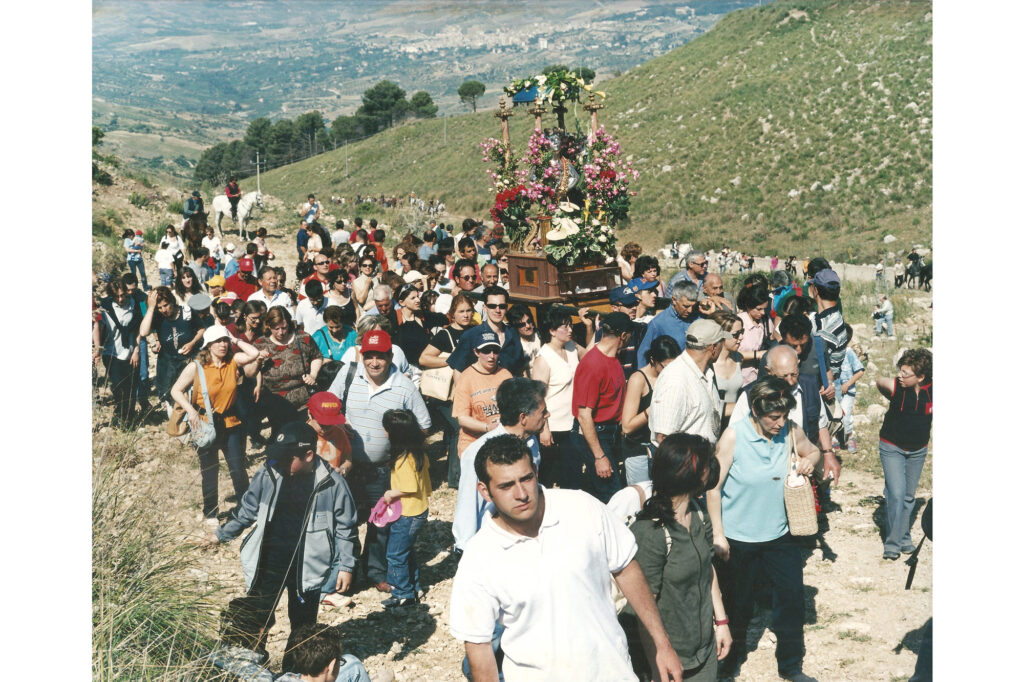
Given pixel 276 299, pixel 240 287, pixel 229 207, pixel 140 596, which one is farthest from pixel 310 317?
pixel 229 207

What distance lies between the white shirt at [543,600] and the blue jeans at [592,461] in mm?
2714

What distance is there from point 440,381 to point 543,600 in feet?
13.6

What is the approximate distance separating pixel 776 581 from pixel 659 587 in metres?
1.29

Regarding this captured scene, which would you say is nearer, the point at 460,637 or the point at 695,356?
the point at 460,637

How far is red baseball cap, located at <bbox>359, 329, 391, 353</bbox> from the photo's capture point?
5277mm

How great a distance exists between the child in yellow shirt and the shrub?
1361 mm

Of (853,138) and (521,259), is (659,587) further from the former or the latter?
(853,138)

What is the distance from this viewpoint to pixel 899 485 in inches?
238

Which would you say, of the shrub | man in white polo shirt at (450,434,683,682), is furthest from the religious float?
man in white polo shirt at (450,434,683,682)

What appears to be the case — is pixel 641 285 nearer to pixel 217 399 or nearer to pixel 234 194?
pixel 217 399

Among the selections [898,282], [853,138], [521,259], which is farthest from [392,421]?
[853,138]

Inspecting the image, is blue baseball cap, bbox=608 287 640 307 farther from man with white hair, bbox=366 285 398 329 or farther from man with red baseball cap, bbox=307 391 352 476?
man with red baseball cap, bbox=307 391 352 476

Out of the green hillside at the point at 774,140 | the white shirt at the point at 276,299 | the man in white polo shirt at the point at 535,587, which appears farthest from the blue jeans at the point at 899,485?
the green hillside at the point at 774,140

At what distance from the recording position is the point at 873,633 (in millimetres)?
5355
